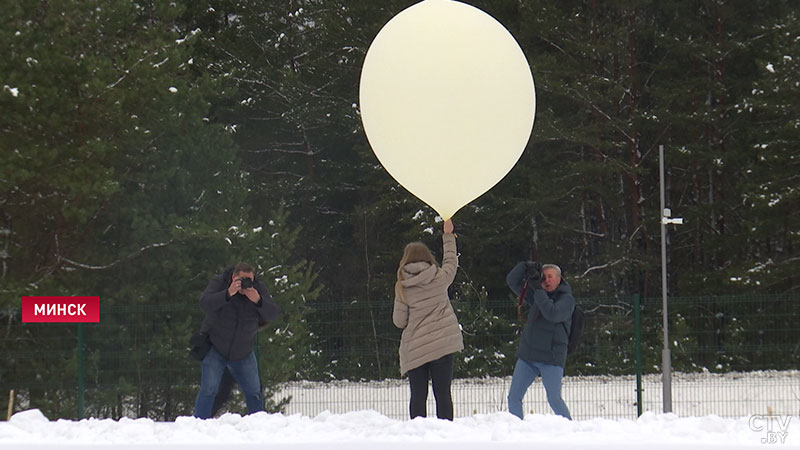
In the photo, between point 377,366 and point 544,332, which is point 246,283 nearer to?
point 544,332

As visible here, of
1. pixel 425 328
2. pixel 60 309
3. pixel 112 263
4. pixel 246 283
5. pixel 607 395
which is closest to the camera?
pixel 425 328

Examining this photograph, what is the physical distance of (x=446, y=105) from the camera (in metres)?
8.35

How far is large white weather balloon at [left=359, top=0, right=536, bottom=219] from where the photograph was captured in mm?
8352

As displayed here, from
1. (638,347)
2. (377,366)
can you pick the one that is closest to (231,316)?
(377,366)

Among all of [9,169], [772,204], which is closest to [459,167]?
[9,169]

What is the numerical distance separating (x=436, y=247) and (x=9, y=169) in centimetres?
1189

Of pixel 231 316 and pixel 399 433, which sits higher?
pixel 231 316

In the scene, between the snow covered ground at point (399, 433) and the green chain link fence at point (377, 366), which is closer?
the snow covered ground at point (399, 433)

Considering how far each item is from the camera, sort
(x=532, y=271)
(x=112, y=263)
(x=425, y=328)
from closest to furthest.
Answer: (x=425, y=328)
(x=532, y=271)
(x=112, y=263)

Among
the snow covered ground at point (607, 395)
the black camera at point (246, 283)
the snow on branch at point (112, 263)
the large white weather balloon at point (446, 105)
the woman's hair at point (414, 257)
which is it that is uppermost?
the large white weather balloon at point (446, 105)

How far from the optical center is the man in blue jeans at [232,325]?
823 cm

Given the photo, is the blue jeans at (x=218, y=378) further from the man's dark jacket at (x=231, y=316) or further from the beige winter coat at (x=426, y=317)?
the beige winter coat at (x=426, y=317)

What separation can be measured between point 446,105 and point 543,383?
2230 mm

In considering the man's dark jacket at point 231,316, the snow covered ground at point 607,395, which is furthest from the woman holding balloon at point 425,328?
the snow covered ground at point 607,395
